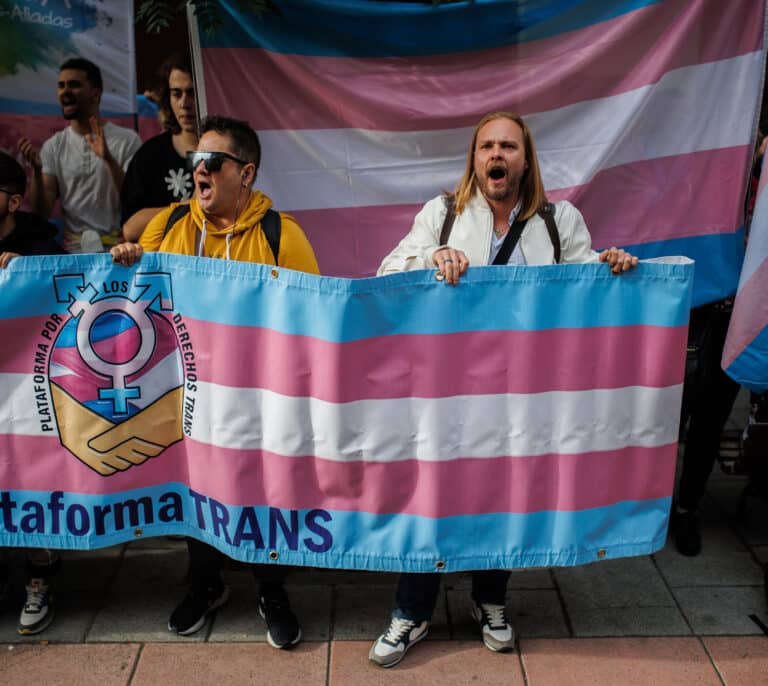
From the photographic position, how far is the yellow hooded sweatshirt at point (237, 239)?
10.1ft

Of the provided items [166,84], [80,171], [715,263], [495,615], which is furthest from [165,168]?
[715,263]

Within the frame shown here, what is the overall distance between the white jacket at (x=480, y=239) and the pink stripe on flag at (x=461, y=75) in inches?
39.1

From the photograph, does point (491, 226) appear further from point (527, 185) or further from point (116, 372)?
point (116, 372)

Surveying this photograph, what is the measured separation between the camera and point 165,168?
3850mm

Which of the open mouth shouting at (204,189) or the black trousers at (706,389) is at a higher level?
the open mouth shouting at (204,189)

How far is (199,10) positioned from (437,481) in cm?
220

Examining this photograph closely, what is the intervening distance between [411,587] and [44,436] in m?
1.38

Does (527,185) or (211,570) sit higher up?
(527,185)

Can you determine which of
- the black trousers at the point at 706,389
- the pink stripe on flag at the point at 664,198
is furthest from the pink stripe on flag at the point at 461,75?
the black trousers at the point at 706,389

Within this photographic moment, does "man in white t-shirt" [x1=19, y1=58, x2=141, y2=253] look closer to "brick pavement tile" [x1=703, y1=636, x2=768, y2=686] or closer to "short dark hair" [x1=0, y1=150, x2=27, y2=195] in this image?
"short dark hair" [x1=0, y1=150, x2=27, y2=195]

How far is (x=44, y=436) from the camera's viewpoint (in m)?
3.06

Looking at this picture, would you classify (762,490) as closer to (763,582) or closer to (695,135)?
(763,582)

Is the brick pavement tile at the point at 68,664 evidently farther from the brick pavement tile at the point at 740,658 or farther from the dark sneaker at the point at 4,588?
the brick pavement tile at the point at 740,658

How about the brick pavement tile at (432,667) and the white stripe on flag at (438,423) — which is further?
the brick pavement tile at (432,667)
